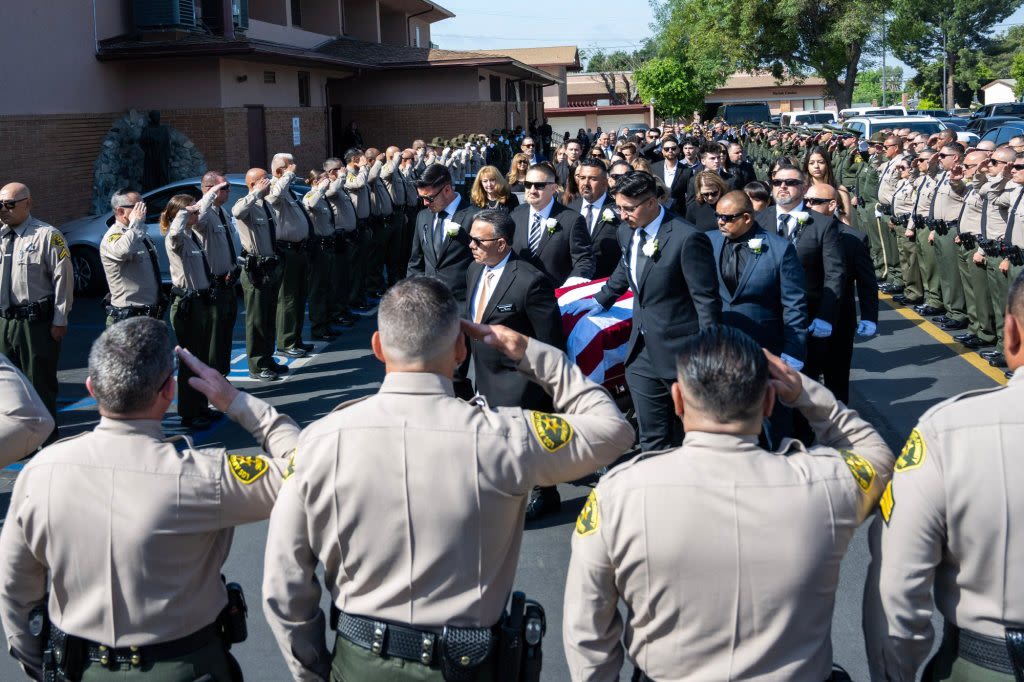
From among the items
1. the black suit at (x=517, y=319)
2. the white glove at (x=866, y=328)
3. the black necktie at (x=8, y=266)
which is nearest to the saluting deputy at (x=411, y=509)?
the black suit at (x=517, y=319)

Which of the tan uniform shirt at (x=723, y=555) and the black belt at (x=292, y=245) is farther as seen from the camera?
the black belt at (x=292, y=245)

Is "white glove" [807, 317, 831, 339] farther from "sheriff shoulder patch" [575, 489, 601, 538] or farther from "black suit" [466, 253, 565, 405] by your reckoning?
"sheriff shoulder patch" [575, 489, 601, 538]

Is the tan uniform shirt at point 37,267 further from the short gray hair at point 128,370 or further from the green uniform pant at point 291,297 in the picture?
the short gray hair at point 128,370

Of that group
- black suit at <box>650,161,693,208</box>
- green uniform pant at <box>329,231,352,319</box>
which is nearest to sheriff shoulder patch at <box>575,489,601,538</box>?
green uniform pant at <box>329,231,352,319</box>

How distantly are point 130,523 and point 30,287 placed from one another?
5956mm

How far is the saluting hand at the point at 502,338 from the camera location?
332 centimetres

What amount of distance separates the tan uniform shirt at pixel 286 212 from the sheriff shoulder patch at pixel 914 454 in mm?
9113

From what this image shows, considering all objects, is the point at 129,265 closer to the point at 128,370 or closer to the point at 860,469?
the point at 128,370

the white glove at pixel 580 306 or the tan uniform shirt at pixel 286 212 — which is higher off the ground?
the tan uniform shirt at pixel 286 212

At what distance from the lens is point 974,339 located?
11266mm

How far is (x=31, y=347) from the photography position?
27.6ft

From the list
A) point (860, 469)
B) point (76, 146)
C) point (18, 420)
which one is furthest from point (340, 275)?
point (860, 469)

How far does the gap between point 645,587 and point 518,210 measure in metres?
6.49

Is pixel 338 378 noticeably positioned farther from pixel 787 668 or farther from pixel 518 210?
pixel 787 668
